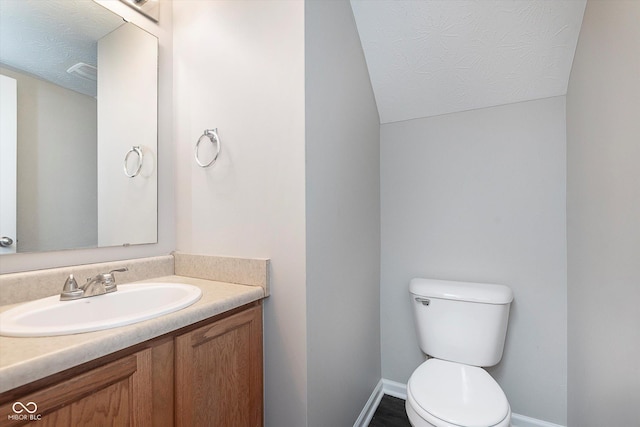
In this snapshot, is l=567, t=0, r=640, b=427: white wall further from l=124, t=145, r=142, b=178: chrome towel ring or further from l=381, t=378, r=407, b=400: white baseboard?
l=124, t=145, r=142, b=178: chrome towel ring

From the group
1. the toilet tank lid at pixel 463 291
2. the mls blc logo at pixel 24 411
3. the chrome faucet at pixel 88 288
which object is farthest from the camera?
the toilet tank lid at pixel 463 291

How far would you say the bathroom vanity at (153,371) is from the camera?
22.7 inches

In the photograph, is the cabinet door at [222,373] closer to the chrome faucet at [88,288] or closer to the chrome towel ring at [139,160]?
the chrome faucet at [88,288]

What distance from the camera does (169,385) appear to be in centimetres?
83

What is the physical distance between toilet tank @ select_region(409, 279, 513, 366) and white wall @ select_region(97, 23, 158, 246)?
1.46 metres

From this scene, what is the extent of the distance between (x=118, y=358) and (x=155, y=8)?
155cm

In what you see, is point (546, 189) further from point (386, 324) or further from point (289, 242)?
point (289, 242)

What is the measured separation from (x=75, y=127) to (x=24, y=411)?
40.6 inches

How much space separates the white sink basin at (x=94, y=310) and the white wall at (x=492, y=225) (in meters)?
1.32

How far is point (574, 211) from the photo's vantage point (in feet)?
4.51

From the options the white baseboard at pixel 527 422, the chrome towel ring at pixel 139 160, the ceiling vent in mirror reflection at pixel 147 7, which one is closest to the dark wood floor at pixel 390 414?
the white baseboard at pixel 527 422

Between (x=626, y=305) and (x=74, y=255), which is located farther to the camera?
(x=74, y=255)

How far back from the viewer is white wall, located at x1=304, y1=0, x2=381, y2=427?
1.14m

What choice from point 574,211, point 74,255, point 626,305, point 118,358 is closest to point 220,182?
point 74,255
